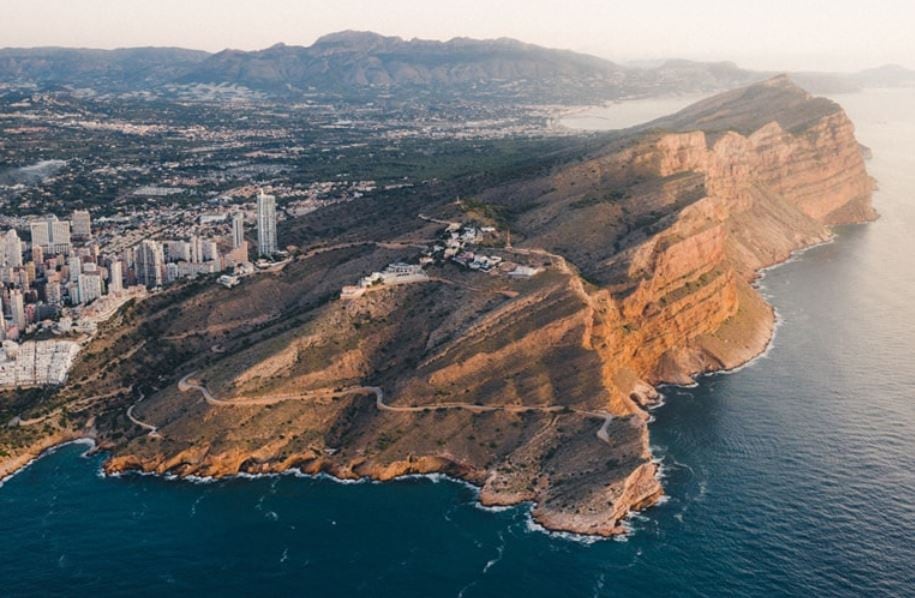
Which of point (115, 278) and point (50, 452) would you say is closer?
point (50, 452)

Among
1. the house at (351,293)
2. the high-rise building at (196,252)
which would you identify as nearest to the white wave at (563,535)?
the house at (351,293)

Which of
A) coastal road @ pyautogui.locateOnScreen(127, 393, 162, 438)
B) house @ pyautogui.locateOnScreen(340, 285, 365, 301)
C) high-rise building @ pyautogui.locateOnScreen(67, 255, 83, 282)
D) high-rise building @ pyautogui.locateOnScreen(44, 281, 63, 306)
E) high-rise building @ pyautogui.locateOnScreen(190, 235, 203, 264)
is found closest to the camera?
coastal road @ pyautogui.locateOnScreen(127, 393, 162, 438)

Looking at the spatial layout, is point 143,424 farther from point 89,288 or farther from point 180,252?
point 180,252

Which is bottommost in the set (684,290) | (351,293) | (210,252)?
(210,252)

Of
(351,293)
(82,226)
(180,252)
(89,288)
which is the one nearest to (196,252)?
(180,252)

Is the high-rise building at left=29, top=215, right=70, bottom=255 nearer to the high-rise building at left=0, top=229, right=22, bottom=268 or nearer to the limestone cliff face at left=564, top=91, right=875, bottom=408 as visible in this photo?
the high-rise building at left=0, top=229, right=22, bottom=268

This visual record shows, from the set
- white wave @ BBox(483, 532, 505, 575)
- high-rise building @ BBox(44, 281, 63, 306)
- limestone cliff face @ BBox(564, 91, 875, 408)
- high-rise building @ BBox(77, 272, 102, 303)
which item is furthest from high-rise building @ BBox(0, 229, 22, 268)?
white wave @ BBox(483, 532, 505, 575)

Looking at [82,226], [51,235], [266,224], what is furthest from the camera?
[82,226]
